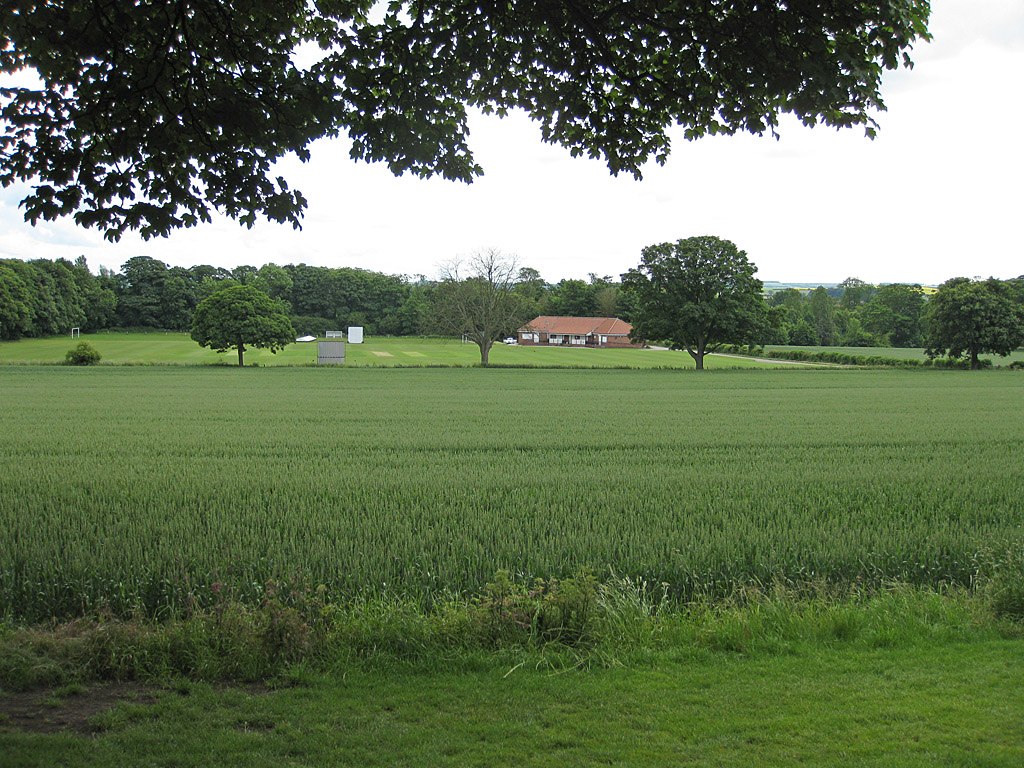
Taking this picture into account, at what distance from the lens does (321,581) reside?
7.19m

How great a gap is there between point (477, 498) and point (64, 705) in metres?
7.21

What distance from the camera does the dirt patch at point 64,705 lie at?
4.13 meters

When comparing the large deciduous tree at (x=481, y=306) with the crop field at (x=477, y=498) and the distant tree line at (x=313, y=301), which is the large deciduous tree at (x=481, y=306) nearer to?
the distant tree line at (x=313, y=301)

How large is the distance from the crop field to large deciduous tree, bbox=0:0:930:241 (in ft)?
11.5

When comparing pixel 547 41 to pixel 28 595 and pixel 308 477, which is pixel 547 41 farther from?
pixel 308 477

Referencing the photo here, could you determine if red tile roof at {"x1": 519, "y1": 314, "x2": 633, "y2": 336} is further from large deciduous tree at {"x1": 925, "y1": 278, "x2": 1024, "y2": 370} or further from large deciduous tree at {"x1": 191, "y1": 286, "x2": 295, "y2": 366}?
large deciduous tree at {"x1": 191, "y1": 286, "x2": 295, "y2": 366}

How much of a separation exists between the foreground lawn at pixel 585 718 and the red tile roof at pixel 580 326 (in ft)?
388

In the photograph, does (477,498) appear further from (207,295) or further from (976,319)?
(207,295)

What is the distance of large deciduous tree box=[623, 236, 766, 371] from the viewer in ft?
189

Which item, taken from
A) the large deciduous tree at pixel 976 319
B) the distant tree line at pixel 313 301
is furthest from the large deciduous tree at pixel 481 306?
the large deciduous tree at pixel 976 319

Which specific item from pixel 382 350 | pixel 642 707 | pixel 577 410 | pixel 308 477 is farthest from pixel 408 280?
pixel 642 707

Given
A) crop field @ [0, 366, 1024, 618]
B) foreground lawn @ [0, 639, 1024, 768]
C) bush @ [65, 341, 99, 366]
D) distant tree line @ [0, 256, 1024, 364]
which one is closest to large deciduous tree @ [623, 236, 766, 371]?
distant tree line @ [0, 256, 1024, 364]

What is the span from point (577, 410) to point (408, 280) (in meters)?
114

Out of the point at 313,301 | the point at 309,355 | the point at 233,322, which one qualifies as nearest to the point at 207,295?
the point at 309,355
